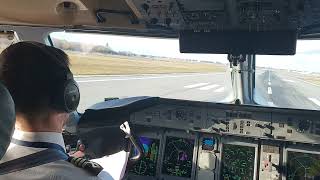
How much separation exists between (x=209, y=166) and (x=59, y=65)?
8.61ft

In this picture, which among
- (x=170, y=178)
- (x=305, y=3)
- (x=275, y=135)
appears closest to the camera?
(x=305, y=3)

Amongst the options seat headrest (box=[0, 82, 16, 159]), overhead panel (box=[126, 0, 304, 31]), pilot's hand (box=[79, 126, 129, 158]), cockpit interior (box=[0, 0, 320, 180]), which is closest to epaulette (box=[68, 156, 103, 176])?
seat headrest (box=[0, 82, 16, 159])

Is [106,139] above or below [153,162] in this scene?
above

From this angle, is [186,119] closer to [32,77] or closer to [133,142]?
[133,142]

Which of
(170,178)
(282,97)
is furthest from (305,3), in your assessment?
(282,97)

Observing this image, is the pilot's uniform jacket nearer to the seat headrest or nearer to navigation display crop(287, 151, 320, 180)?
the seat headrest

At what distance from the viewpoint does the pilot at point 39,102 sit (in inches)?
49.3

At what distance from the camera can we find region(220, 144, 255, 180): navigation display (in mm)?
3652

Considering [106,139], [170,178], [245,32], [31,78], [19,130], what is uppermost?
[245,32]

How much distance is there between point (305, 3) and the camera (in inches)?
81.7

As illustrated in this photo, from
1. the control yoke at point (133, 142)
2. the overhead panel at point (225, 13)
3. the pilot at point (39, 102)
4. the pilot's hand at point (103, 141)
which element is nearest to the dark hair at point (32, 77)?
the pilot at point (39, 102)

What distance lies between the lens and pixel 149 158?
3.91 meters

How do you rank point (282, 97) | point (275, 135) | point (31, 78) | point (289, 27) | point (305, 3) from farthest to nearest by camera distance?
point (282, 97)
point (275, 135)
point (289, 27)
point (305, 3)
point (31, 78)

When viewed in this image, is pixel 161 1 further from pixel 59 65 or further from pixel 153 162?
pixel 153 162
